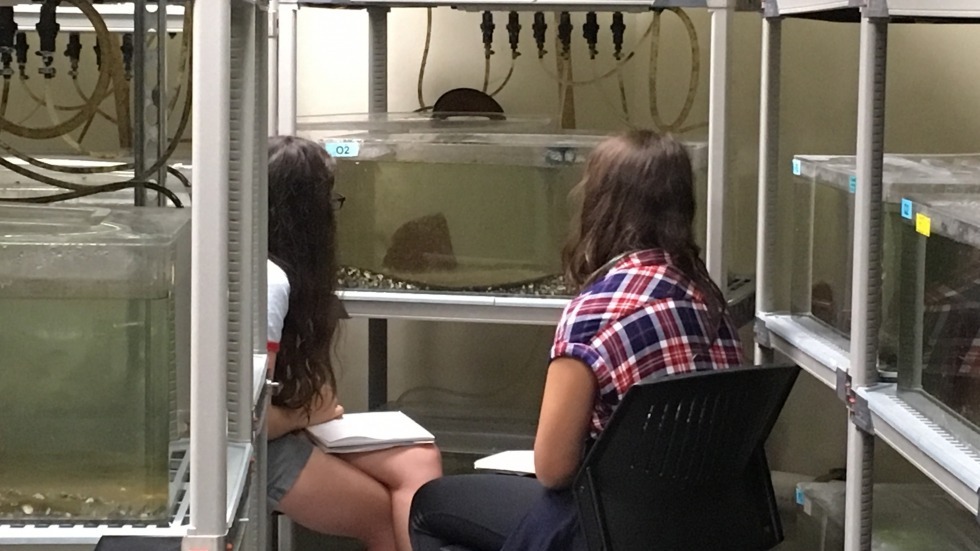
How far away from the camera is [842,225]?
7.16ft

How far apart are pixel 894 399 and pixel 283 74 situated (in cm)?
150

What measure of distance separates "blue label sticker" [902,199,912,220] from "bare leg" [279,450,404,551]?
44.9 inches

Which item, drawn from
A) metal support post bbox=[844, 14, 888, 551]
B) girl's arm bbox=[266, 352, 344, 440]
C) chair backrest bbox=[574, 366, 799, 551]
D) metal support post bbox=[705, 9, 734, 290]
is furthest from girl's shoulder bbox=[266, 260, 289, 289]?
metal support post bbox=[844, 14, 888, 551]

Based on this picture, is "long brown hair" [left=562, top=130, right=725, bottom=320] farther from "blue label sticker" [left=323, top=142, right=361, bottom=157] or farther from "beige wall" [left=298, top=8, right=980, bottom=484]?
"beige wall" [left=298, top=8, right=980, bottom=484]

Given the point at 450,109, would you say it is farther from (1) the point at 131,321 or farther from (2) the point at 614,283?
(1) the point at 131,321

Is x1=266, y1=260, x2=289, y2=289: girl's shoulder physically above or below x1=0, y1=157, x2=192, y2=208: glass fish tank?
below

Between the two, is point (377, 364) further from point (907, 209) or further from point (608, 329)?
point (907, 209)

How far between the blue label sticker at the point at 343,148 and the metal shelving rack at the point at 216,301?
114cm

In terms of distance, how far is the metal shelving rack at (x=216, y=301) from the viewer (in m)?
1.08

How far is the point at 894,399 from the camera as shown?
1.76 metres

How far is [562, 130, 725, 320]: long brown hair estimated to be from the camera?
6.45ft

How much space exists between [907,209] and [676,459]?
0.49 meters

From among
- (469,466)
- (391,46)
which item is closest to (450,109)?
(391,46)

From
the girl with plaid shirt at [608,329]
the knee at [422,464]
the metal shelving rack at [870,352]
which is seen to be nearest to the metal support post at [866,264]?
the metal shelving rack at [870,352]
